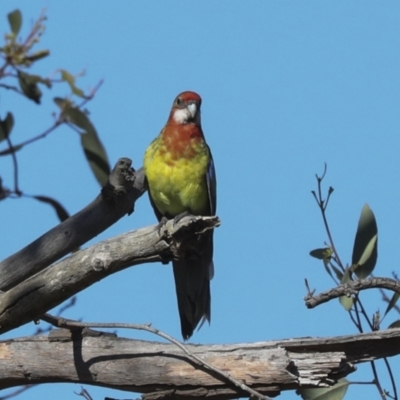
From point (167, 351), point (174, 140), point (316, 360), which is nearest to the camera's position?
Result: point (316, 360)

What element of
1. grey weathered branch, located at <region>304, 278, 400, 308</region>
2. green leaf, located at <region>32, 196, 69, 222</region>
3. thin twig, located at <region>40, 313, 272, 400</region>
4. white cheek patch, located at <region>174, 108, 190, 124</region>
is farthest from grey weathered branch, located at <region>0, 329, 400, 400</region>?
white cheek patch, located at <region>174, 108, 190, 124</region>

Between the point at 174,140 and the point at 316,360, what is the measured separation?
2487 mm

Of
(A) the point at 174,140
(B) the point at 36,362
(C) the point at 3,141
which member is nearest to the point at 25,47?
(C) the point at 3,141

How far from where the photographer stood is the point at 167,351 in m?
3.37

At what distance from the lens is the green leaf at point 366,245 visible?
12.3ft

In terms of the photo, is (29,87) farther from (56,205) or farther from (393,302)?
(393,302)

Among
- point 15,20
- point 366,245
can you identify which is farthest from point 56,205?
point 366,245

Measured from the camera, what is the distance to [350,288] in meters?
3.34

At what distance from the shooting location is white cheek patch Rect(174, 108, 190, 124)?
223 inches

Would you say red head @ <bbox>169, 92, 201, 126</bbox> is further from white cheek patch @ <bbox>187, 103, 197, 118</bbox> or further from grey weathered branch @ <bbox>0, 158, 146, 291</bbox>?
grey weathered branch @ <bbox>0, 158, 146, 291</bbox>

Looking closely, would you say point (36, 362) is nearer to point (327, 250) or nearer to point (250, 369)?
point (250, 369)

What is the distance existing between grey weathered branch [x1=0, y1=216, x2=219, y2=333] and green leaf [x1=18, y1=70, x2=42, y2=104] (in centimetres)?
149

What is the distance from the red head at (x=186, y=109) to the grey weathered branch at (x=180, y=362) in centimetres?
248

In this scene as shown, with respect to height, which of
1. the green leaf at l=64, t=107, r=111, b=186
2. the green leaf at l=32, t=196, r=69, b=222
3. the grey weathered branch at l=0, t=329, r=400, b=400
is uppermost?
the green leaf at l=64, t=107, r=111, b=186
